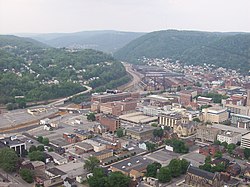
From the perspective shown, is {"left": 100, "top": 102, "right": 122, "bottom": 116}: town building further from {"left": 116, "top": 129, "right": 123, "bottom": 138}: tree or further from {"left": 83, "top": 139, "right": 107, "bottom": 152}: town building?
{"left": 83, "top": 139, "right": 107, "bottom": 152}: town building

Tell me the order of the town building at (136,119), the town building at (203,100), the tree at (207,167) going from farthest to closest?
the town building at (203,100) → the town building at (136,119) → the tree at (207,167)


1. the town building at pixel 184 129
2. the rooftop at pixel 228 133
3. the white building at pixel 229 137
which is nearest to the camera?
the white building at pixel 229 137

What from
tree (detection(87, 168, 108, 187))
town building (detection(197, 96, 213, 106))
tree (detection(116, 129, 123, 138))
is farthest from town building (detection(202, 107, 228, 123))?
tree (detection(87, 168, 108, 187))

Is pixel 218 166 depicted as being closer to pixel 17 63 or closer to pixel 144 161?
pixel 144 161

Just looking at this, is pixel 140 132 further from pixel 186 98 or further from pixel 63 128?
pixel 186 98

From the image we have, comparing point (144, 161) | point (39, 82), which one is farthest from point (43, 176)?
point (39, 82)

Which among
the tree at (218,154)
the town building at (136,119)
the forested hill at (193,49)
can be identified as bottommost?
the town building at (136,119)

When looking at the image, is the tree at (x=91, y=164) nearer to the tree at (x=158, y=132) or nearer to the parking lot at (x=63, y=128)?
the parking lot at (x=63, y=128)

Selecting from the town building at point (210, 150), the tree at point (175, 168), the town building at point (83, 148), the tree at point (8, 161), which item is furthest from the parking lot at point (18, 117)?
the tree at point (175, 168)
